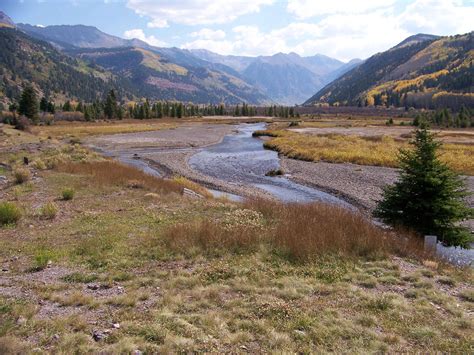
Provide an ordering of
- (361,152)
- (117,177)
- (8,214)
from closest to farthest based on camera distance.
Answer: (8,214) < (117,177) < (361,152)

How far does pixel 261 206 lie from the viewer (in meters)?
20.1

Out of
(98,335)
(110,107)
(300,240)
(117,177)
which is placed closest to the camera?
(98,335)

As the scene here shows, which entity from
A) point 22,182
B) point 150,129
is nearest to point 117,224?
point 22,182

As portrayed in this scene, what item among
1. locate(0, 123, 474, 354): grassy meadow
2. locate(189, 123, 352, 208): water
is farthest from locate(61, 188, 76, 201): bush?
locate(189, 123, 352, 208): water

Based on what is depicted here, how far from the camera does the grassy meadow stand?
7469 millimetres

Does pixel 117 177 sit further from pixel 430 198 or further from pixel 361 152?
pixel 361 152

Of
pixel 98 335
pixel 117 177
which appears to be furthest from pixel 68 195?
pixel 98 335

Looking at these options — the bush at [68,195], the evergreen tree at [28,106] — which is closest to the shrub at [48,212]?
the bush at [68,195]

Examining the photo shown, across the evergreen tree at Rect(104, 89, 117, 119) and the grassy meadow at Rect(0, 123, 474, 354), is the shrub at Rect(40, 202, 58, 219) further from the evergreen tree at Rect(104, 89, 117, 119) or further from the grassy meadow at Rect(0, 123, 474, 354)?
the evergreen tree at Rect(104, 89, 117, 119)

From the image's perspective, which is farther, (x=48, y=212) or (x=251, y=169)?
(x=251, y=169)

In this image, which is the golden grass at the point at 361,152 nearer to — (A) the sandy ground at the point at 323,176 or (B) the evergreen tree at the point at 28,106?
(A) the sandy ground at the point at 323,176

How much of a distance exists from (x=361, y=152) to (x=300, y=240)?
39229mm

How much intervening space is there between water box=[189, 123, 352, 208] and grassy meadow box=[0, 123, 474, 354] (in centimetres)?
1189

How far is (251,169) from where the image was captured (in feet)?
146
